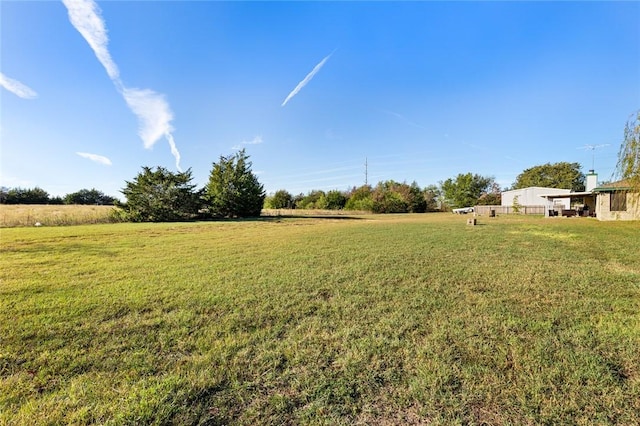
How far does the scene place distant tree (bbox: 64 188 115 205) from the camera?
42156 mm

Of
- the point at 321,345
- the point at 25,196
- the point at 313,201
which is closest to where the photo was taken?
the point at 321,345

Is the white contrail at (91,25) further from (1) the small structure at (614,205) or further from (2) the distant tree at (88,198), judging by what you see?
→ (2) the distant tree at (88,198)

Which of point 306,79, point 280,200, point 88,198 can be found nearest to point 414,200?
point 280,200

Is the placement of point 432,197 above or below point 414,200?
above

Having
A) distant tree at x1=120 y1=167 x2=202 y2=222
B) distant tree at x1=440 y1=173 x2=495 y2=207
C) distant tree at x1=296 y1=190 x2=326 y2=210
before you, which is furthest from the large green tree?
distant tree at x1=440 y1=173 x2=495 y2=207

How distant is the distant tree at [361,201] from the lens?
41219mm

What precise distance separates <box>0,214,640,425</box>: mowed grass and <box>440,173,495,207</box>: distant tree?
46.7 m

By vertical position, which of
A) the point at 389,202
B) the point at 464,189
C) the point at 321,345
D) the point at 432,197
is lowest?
the point at 321,345

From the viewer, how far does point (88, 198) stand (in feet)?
147

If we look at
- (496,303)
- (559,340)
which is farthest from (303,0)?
(559,340)

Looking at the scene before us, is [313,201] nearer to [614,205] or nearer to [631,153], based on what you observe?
[614,205]

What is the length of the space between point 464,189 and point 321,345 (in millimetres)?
52284

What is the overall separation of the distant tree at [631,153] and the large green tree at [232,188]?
2451 cm

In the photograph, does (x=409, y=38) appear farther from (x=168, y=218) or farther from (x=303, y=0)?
(x=168, y=218)
